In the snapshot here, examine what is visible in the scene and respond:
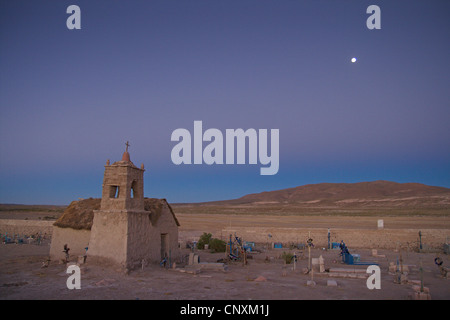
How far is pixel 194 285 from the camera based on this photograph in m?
13.2

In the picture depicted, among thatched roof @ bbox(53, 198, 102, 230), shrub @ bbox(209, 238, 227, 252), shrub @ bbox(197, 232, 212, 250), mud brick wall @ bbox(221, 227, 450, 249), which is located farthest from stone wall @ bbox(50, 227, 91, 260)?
mud brick wall @ bbox(221, 227, 450, 249)

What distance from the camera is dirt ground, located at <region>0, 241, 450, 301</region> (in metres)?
11.4

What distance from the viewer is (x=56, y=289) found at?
12000mm

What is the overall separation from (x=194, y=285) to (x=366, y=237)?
2230 cm

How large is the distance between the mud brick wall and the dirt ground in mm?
11443

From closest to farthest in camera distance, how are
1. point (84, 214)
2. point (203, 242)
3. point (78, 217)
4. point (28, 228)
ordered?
1. point (78, 217)
2. point (84, 214)
3. point (203, 242)
4. point (28, 228)

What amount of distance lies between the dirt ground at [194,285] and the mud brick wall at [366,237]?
11.4 m

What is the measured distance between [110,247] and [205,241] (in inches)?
560

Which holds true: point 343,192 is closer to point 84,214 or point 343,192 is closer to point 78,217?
point 84,214

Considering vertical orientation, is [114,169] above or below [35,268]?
above

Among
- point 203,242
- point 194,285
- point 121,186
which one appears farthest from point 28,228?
point 194,285

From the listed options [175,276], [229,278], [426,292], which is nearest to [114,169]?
[175,276]

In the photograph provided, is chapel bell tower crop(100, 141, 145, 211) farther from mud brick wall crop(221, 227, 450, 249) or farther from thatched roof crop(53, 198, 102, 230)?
mud brick wall crop(221, 227, 450, 249)
